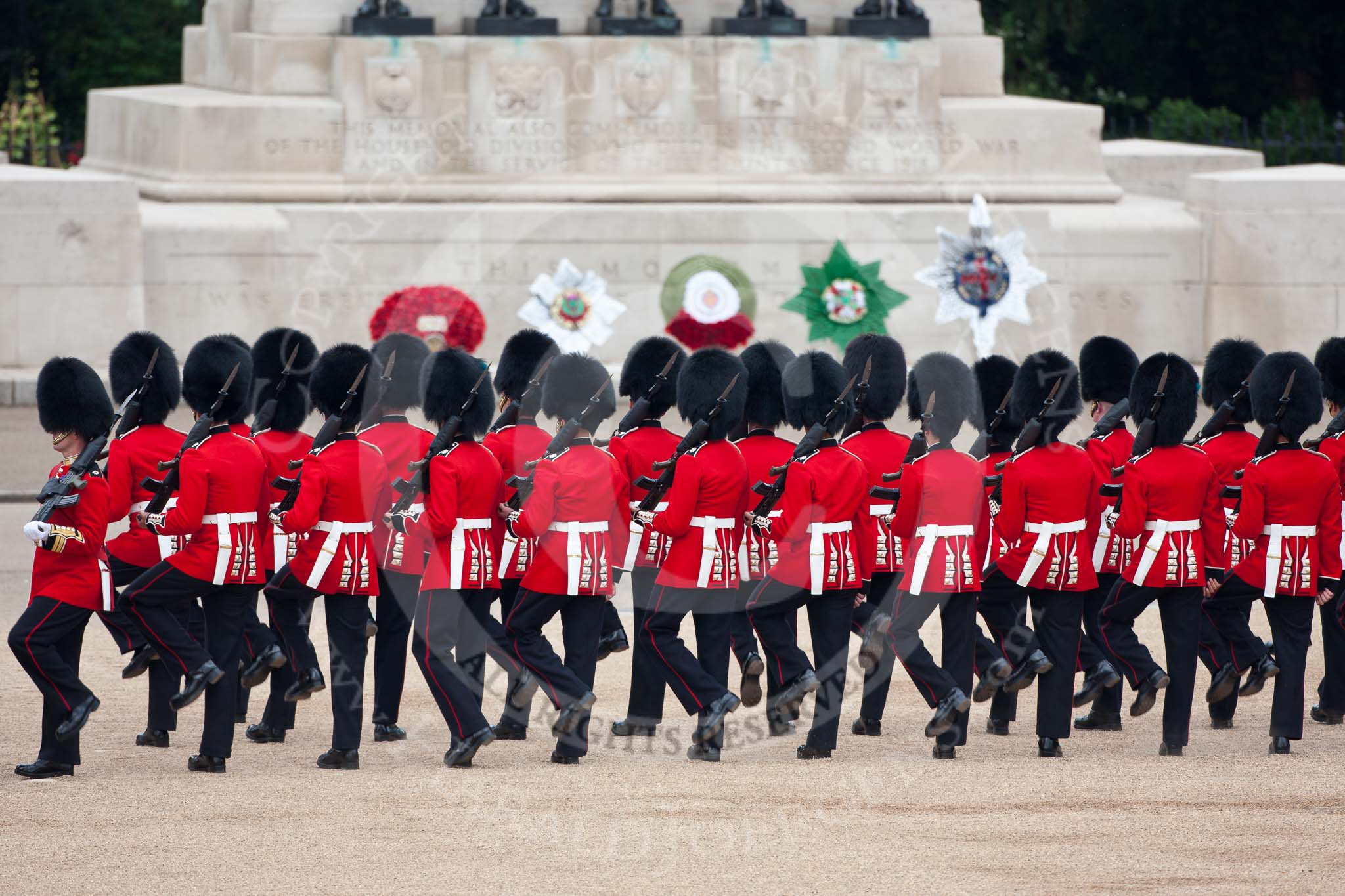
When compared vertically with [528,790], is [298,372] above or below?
above

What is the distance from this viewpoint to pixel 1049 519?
8273 millimetres

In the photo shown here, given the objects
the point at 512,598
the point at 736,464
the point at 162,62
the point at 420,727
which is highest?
the point at 162,62

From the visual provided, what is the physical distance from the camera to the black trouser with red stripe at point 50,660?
7512 mm

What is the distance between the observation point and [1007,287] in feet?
60.1

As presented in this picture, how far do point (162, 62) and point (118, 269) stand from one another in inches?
487

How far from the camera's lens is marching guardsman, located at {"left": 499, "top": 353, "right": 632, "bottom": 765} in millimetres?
7984

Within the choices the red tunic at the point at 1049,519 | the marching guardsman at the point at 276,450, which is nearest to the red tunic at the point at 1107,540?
the red tunic at the point at 1049,519

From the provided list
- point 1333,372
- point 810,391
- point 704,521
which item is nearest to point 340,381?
point 704,521

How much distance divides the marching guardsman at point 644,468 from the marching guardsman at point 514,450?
33 cm

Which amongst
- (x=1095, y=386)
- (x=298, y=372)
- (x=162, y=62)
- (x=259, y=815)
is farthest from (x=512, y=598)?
(x=162, y=62)

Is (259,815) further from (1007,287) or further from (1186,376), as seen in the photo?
(1007,287)

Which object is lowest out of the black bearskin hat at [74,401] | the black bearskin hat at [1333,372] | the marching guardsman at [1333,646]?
the marching guardsman at [1333,646]

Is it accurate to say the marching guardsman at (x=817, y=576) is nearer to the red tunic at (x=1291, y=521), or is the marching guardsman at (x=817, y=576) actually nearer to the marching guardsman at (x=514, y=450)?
the marching guardsman at (x=514, y=450)

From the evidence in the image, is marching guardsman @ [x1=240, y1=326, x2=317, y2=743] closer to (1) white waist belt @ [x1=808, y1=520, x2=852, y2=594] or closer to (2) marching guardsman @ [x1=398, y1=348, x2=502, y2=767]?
(2) marching guardsman @ [x1=398, y1=348, x2=502, y2=767]
